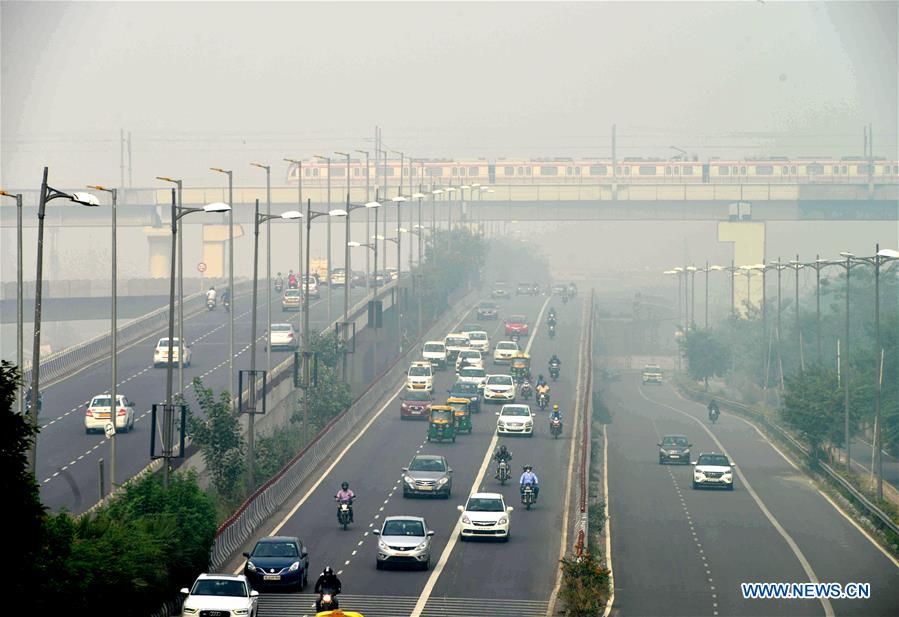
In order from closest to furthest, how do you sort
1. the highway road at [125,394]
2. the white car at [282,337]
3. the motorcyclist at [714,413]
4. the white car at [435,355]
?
1. the highway road at [125,394]
2. the white car at [282,337]
3. the white car at [435,355]
4. the motorcyclist at [714,413]

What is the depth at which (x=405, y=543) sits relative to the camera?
45.7 metres

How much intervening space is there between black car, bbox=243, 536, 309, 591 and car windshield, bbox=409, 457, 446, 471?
16.7 m

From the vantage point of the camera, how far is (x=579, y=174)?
585 feet

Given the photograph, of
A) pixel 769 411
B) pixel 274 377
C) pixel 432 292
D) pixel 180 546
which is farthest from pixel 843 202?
pixel 180 546

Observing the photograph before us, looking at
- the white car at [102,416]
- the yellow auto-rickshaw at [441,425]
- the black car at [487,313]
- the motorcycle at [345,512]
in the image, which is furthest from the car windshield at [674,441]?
the black car at [487,313]

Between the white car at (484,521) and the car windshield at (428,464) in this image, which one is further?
the car windshield at (428,464)

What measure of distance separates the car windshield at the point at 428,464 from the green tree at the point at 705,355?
271 ft

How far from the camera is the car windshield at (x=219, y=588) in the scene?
36.1 meters

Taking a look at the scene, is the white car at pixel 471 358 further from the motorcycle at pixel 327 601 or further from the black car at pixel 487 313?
the motorcycle at pixel 327 601

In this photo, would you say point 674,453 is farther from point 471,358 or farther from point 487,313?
point 487,313

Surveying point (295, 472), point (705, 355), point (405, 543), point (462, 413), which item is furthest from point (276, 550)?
point (705, 355)

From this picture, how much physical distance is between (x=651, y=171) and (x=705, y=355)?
138ft

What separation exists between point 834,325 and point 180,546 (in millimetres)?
98285

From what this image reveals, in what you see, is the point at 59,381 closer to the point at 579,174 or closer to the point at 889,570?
the point at 889,570
